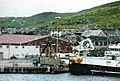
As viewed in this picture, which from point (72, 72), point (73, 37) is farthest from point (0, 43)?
point (73, 37)

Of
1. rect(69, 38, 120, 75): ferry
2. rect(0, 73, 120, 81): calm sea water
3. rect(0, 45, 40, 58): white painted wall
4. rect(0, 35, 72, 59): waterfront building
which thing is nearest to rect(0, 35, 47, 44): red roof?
rect(0, 35, 72, 59): waterfront building

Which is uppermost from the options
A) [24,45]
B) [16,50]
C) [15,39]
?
[15,39]

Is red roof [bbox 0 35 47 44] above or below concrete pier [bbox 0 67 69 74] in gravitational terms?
above

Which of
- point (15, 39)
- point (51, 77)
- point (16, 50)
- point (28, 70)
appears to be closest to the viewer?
point (51, 77)

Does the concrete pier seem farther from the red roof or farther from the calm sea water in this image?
the red roof

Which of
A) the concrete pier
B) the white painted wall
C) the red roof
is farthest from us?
the red roof

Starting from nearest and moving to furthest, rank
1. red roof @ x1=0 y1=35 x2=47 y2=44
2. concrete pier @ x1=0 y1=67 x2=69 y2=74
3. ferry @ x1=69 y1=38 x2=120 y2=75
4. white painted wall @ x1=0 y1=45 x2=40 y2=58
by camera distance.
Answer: concrete pier @ x1=0 y1=67 x2=69 y2=74, ferry @ x1=69 y1=38 x2=120 y2=75, white painted wall @ x1=0 y1=45 x2=40 y2=58, red roof @ x1=0 y1=35 x2=47 y2=44

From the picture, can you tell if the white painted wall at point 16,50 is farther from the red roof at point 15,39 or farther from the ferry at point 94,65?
the ferry at point 94,65

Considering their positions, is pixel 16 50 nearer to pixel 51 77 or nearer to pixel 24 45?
pixel 24 45

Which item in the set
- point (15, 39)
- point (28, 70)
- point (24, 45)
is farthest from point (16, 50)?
point (28, 70)

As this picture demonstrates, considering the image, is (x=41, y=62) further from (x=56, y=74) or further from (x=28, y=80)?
(x=28, y=80)

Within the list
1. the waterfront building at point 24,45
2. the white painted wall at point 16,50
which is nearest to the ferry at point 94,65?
the white painted wall at point 16,50

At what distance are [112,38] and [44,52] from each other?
35.1 meters

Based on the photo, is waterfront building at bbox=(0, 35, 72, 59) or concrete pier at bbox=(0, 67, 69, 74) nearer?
concrete pier at bbox=(0, 67, 69, 74)
